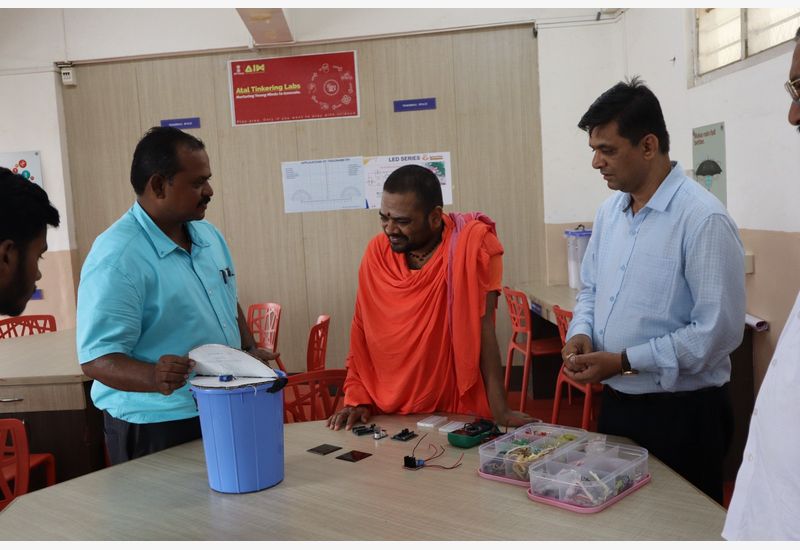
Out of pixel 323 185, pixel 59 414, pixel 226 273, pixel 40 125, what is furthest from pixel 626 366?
pixel 40 125

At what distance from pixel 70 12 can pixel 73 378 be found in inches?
145

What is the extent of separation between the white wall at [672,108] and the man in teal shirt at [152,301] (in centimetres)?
234

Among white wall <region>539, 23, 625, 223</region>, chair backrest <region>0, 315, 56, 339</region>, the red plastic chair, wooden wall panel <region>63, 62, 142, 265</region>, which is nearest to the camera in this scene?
the red plastic chair

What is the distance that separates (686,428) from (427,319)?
80 cm

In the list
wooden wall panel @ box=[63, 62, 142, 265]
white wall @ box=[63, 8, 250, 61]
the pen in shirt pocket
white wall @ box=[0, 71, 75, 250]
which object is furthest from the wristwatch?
white wall @ box=[0, 71, 75, 250]

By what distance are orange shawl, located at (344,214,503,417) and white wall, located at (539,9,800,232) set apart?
1586mm

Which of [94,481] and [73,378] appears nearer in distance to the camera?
[94,481]

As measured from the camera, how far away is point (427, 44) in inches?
199

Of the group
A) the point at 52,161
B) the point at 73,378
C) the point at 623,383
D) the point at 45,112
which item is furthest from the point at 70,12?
the point at 623,383

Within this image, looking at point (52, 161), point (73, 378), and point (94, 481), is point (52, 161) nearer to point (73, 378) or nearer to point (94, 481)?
point (73, 378)

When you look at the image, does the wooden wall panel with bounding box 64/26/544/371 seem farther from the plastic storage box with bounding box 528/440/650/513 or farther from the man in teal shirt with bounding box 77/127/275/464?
the plastic storage box with bounding box 528/440/650/513

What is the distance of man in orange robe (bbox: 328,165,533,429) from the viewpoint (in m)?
2.03

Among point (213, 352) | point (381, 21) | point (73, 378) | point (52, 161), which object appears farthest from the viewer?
Answer: point (52, 161)

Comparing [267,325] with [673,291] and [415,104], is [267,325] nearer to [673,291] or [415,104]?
[415,104]
